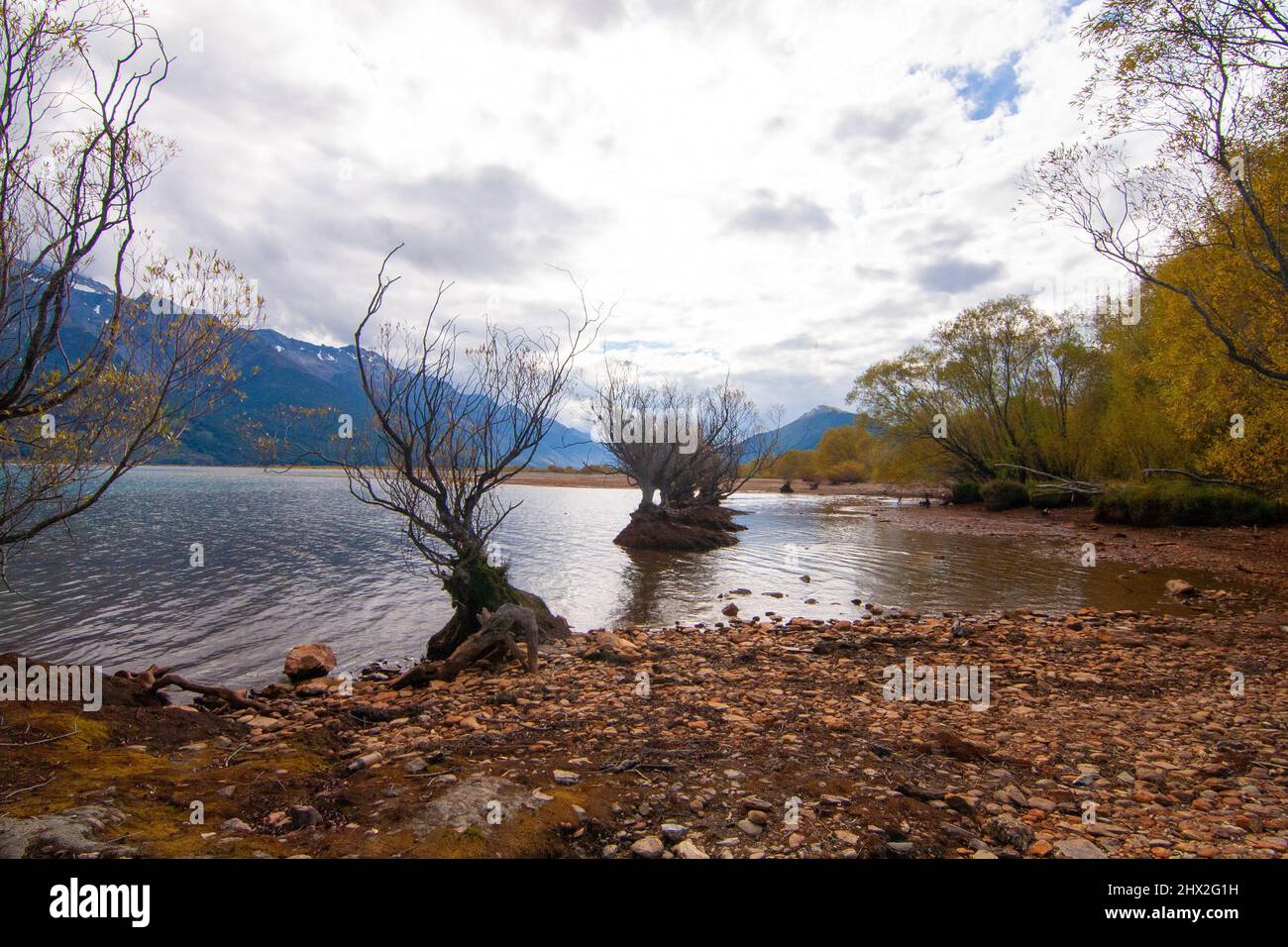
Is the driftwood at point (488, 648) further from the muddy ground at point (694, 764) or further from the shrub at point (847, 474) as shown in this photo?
the shrub at point (847, 474)

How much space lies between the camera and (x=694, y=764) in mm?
5387

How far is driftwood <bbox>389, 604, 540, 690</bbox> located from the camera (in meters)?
9.57

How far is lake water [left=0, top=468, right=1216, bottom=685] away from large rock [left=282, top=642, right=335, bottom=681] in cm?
54

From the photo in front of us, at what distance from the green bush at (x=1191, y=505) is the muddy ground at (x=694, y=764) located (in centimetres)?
2315

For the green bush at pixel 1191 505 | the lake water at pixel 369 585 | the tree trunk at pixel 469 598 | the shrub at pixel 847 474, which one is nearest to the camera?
the tree trunk at pixel 469 598

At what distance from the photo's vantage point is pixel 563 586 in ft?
65.9

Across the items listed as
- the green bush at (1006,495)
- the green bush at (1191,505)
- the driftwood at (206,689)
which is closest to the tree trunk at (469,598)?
the driftwood at (206,689)

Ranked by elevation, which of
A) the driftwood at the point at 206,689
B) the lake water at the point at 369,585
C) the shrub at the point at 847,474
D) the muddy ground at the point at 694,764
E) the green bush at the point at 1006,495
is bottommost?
the lake water at the point at 369,585

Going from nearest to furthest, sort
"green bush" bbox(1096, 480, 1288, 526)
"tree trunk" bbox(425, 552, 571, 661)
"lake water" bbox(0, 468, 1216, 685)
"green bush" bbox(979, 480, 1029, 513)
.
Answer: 1. "tree trunk" bbox(425, 552, 571, 661)
2. "lake water" bbox(0, 468, 1216, 685)
3. "green bush" bbox(1096, 480, 1288, 526)
4. "green bush" bbox(979, 480, 1029, 513)

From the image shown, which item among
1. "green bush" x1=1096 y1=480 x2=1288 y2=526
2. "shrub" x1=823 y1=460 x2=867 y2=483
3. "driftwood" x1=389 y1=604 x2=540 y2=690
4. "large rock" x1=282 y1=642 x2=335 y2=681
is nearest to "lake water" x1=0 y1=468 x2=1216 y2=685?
"large rock" x1=282 y1=642 x2=335 y2=681

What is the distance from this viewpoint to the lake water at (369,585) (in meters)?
13.2

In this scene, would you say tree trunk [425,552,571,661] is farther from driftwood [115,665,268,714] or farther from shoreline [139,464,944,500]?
shoreline [139,464,944,500]

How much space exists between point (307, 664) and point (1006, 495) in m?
46.2
